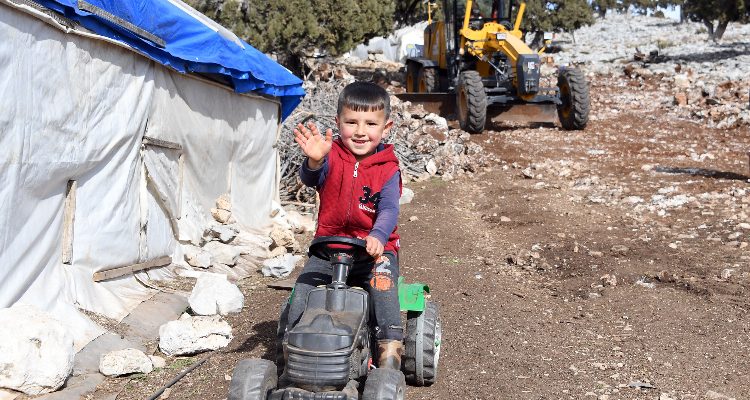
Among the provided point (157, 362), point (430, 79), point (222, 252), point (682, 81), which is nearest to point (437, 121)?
point (430, 79)

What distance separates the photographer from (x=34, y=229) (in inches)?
204

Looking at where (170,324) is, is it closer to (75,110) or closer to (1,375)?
(1,375)

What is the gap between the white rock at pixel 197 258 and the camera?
7.93 meters

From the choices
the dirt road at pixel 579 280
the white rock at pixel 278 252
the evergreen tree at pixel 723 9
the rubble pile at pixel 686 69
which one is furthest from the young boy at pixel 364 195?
the evergreen tree at pixel 723 9

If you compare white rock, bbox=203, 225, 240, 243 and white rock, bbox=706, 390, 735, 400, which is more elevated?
white rock, bbox=203, 225, 240, 243

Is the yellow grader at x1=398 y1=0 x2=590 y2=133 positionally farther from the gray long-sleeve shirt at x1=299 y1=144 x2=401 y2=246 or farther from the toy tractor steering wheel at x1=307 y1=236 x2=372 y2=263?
the toy tractor steering wheel at x1=307 y1=236 x2=372 y2=263

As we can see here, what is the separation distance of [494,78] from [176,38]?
1118 centimetres

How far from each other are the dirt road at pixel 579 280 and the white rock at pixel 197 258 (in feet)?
1.63

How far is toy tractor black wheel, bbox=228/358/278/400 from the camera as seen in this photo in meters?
3.45

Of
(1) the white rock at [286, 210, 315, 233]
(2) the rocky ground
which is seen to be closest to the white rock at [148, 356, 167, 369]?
(2) the rocky ground

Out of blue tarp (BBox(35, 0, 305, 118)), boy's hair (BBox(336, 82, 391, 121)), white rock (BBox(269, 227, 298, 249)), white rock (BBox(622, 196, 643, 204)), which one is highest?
blue tarp (BBox(35, 0, 305, 118))

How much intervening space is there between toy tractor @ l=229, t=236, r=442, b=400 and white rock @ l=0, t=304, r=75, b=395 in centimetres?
127

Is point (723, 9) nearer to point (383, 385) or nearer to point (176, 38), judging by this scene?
point (176, 38)

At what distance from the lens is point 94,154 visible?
20.1 ft
